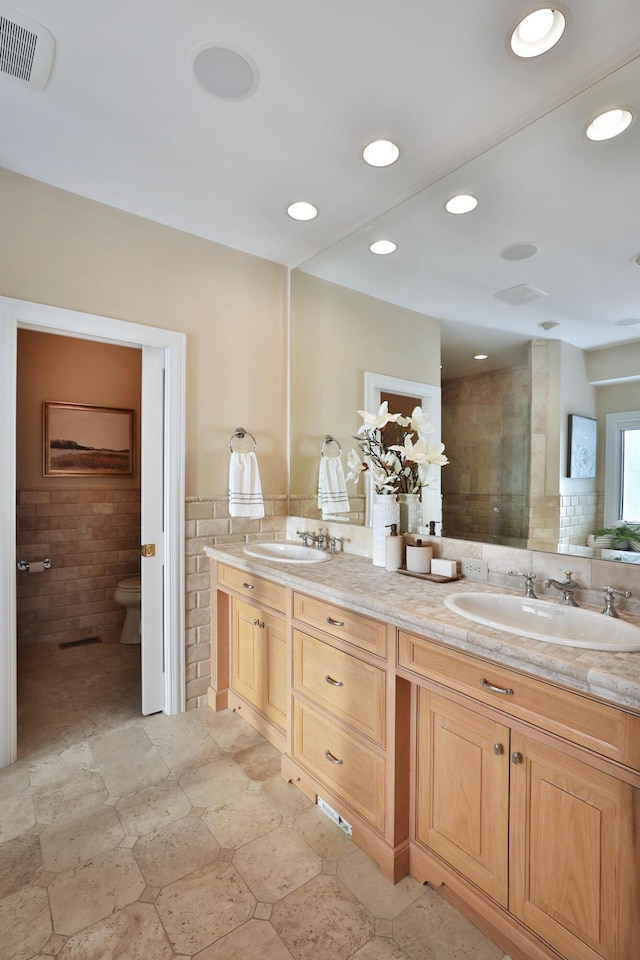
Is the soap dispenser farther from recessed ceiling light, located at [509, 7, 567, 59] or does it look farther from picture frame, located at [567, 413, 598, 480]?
Answer: recessed ceiling light, located at [509, 7, 567, 59]

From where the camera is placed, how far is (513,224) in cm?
182

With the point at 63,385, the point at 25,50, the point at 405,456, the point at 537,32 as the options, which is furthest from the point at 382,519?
the point at 63,385

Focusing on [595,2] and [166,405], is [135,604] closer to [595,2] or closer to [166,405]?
[166,405]

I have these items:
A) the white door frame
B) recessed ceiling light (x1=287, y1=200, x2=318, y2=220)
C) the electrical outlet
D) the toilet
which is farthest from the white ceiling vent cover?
the toilet

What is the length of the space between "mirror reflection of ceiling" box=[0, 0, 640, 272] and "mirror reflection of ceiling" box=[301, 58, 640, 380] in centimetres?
5

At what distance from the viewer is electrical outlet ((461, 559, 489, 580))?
187 cm

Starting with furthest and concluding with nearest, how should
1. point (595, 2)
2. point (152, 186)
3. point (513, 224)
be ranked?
point (152, 186) < point (513, 224) < point (595, 2)

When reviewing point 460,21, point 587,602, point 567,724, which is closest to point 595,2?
point 460,21

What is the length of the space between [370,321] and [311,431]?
29.2 inches

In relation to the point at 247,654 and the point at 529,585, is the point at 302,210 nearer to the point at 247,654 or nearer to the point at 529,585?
the point at 529,585

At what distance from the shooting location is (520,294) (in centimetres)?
182

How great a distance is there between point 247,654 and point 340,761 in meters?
0.82

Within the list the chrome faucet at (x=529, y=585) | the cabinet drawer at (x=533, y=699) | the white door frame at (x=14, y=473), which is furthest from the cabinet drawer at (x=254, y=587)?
the chrome faucet at (x=529, y=585)

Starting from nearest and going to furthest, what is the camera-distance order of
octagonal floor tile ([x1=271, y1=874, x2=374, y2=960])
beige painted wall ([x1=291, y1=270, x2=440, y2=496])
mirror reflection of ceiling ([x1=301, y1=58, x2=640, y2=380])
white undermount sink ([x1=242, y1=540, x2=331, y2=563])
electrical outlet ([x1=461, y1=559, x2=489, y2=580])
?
octagonal floor tile ([x1=271, y1=874, x2=374, y2=960])
mirror reflection of ceiling ([x1=301, y1=58, x2=640, y2=380])
electrical outlet ([x1=461, y1=559, x2=489, y2=580])
beige painted wall ([x1=291, y1=270, x2=440, y2=496])
white undermount sink ([x1=242, y1=540, x2=331, y2=563])
